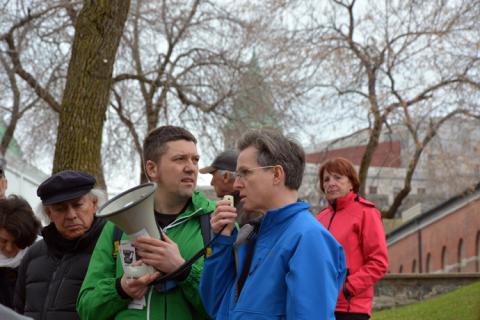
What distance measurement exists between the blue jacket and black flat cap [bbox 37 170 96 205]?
52.5 inches

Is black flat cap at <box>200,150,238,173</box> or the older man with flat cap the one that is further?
black flat cap at <box>200,150,238,173</box>

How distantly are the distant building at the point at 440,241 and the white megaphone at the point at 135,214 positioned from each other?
3384 cm

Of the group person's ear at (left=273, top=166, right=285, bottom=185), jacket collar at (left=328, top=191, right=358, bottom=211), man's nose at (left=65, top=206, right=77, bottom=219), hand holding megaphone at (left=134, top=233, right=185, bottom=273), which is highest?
person's ear at (left=273, top=166, right=285, bottom=185)

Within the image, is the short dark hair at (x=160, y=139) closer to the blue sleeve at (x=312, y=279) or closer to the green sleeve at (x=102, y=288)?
the green sleeve at (x=102, y=288)

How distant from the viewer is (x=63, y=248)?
497 centimetres

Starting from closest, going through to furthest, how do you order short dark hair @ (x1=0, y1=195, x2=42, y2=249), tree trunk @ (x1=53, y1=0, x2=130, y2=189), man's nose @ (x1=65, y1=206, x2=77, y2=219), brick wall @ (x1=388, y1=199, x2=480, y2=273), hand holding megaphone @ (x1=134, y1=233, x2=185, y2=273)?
hand holding megaphone @ (x1=134, y1=233, x2=185, y2=273) < man's nose @ (x1=65, y1=206, x2=77, y2=219) < short dark hair @ (x1=0, y1=195, x2=42, y2=249) < tree trunk @ (x1=53, y1=0, x2=130, y2=189) < brick wall @ (x1=388, y1=199, x2=480, y2=273)

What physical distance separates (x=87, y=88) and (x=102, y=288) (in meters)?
6.26

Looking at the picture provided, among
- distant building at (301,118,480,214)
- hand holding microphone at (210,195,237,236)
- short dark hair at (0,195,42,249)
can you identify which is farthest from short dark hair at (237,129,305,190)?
distant building at (301,118,480,214)

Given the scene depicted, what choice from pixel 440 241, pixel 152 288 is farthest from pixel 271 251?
pixel 440 241

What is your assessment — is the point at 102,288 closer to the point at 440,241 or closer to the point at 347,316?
the point at 347,316

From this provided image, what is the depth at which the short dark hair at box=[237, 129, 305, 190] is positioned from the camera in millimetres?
3836

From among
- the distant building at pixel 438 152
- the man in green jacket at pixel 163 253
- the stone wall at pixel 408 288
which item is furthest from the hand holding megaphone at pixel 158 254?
the distant building at pixel 438 152

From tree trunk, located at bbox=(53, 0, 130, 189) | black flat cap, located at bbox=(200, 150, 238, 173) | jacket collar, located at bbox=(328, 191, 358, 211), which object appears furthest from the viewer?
tree trunk, located at bbox=(53, 0, 130, 189)

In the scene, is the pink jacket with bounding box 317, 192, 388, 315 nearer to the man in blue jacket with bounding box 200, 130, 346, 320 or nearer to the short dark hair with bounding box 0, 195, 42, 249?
the man in blue jacket with bounding box 200, 130, 346, 320
